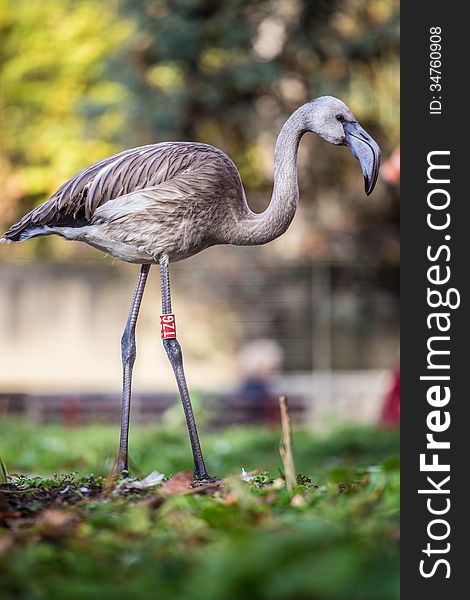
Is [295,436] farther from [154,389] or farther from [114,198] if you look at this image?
[114,198]

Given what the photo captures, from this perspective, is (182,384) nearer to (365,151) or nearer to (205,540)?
(365,151)

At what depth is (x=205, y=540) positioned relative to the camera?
8.95ft

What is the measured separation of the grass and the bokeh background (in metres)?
11.2

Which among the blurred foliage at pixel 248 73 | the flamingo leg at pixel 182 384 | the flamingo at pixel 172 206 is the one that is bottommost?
the flamingo leg at pixel 182 384

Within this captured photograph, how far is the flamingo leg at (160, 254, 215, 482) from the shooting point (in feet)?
13.2

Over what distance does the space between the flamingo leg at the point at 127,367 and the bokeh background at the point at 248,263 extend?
10.3 metres

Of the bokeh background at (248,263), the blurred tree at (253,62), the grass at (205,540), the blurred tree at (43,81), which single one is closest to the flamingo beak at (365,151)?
the grass at (205,540)

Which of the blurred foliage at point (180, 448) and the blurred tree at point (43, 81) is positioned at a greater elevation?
the blurred tree at point (43, 81)

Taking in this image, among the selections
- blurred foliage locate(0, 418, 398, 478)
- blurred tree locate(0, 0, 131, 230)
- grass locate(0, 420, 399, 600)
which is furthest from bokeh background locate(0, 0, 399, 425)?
grass locate(0, 420, 399, 600)

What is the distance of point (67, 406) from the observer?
1429 centimetres

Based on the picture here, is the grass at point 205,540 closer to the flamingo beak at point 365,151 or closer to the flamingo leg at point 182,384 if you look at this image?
the flamingo leg at point 182,384

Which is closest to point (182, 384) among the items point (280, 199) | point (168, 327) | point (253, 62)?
point (168, 327)

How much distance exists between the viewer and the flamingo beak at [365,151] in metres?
4.07

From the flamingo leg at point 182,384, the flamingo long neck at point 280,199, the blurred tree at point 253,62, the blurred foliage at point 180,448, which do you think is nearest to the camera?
the flamingo leg at point 182,384
